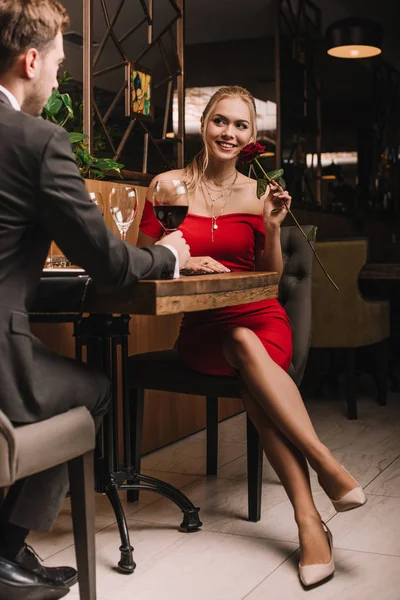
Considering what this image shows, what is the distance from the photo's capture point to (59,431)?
154 centimetres

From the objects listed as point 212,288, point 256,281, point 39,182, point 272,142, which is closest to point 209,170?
point 256,281

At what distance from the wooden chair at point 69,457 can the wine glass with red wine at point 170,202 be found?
55 cm

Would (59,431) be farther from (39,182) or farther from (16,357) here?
(39,182)

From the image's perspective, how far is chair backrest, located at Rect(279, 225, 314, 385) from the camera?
2.68 metres

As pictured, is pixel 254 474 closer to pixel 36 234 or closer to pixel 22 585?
pixel 22 585

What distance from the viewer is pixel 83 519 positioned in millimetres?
1639

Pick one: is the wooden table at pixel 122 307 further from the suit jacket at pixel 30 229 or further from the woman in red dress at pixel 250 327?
the woman in red dress at pixel 250 327

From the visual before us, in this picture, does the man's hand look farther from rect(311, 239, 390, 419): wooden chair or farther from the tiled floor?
rect(311, 239, 390, 419): wooden chair

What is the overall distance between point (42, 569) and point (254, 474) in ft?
2.73

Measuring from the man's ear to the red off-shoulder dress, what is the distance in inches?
39.2

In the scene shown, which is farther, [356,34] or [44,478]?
[356,34]

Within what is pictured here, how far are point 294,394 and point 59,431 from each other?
84 cm

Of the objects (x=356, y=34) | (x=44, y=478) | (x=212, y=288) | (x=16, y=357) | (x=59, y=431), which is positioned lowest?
(x=44, y=478)

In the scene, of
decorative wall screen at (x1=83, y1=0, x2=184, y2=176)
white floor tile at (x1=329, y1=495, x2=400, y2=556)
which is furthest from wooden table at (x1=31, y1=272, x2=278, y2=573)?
decorative wall screen at (x1=83, y1=0, x2=184, y2=176)
